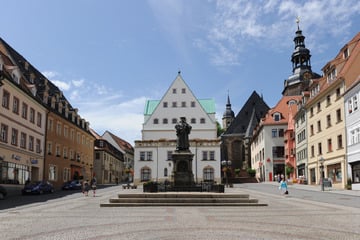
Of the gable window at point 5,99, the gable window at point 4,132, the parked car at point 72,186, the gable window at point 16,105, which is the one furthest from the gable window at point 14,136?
the parked car at point 72,186

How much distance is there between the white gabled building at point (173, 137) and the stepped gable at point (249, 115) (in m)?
10.8

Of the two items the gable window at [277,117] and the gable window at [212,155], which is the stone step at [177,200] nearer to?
the gable window at [212,155]

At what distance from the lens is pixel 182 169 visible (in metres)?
25.5

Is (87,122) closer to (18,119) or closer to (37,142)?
(37,142)

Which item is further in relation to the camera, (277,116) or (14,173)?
(277,116)

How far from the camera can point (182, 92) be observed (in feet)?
232

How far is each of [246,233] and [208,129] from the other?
192ft

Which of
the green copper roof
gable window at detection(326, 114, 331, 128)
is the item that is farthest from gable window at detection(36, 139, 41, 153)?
the green copper roof

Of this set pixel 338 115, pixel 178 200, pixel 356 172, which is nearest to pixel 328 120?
pixel 338 115

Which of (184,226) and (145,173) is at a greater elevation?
(145,173)

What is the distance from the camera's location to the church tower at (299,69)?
74.4 m

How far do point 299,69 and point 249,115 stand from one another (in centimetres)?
1705

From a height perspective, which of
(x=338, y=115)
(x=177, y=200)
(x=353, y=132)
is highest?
(x=338, y=115)

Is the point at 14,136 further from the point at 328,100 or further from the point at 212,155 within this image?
the point at 212,155
